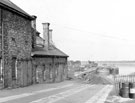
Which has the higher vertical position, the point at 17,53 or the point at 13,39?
the point at 13,39

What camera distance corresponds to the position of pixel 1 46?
1719cm

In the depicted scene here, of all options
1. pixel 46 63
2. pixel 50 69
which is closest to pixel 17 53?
pixel 46 63

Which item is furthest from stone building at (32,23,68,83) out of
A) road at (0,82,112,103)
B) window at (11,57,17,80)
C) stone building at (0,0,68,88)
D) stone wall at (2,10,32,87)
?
road at (0,82,112,103)

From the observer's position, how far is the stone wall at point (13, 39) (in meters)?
17.8

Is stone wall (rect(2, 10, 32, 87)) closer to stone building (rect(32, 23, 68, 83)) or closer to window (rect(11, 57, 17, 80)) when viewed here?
window (rect(11, 57, 17, 80))

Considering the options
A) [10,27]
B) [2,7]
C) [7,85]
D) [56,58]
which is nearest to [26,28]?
[10,27]

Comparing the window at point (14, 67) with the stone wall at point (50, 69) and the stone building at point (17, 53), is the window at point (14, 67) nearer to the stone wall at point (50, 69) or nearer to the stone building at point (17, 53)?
the stone building at point (17, 53)

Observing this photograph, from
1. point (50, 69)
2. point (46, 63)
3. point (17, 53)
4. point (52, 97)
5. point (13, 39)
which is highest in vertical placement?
point (13, 39)

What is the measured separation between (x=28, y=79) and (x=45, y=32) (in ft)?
35.1

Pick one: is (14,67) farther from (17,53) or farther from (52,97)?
(52,97)

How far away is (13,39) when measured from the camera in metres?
19.1

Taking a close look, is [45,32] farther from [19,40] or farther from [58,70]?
[19,40]

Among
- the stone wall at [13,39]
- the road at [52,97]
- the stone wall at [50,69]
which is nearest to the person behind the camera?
the road at [52,97]

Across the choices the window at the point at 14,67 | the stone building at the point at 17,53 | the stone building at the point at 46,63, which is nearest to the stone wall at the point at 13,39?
the stone building at the point at 17,53
